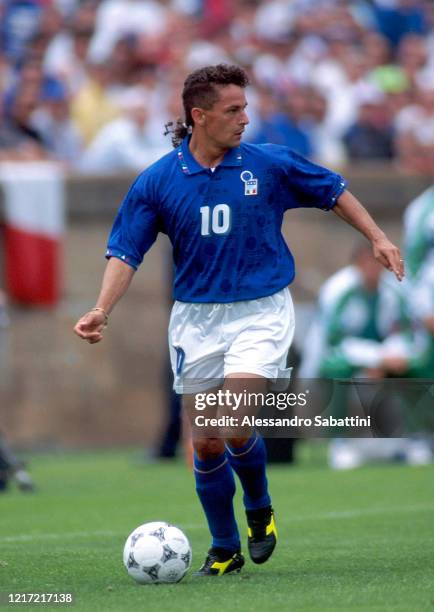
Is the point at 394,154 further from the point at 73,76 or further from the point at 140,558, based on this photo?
the point at 140,558

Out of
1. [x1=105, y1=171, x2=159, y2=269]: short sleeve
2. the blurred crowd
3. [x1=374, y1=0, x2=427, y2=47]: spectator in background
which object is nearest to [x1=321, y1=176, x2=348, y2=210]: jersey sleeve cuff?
[x1=105, y1=171, x2=159, y2=269]: short sleeve

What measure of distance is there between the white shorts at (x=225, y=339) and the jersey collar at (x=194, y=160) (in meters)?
0.65

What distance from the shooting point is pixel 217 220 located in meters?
7.29

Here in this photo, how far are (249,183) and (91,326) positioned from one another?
1113mm

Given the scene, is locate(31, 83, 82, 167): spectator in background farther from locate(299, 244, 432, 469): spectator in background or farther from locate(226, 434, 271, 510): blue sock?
locate(226, 434, 271, 510): blue sock

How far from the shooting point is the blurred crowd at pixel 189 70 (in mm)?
16547

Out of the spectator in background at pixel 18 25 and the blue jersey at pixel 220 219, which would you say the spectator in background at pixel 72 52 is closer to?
the spectator in background at pixel 18 25

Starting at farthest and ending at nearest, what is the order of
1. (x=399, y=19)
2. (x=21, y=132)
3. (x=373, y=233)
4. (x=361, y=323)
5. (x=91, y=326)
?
(x=399, y=19)
(x=21, y=132)
(x=361, y=323)
(x=373, y=233)
(x=91, y=326)

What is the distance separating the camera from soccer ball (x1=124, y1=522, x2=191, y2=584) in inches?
277

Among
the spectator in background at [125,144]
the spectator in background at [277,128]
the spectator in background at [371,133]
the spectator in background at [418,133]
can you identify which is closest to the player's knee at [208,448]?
the spectator in background at [125,144]

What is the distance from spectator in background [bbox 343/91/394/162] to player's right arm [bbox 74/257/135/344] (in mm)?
10536

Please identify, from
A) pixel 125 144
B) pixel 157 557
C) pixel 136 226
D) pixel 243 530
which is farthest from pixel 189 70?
pixel 157 557


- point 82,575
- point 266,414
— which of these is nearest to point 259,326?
point 266,414

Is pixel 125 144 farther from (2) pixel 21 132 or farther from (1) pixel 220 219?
(1) pixel 220 219
